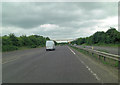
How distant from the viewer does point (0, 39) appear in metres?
36.2

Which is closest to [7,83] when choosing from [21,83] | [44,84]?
[21,83]

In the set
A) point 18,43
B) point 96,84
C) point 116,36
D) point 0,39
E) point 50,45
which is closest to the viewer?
point 96,84

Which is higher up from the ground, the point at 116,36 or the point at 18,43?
the point at 116,36

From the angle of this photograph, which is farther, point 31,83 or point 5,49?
point 5,49

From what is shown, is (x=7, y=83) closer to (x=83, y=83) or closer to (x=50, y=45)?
(x=83, y=83)

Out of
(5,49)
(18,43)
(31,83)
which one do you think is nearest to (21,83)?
(31,83)

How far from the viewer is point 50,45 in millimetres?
32688

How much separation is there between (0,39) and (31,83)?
35.4m

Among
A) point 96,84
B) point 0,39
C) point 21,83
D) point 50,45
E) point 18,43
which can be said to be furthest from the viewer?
point 18,43

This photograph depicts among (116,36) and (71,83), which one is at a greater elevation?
(116,36)

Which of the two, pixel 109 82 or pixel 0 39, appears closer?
pixel 109 82

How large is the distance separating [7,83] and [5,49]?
3117 cm

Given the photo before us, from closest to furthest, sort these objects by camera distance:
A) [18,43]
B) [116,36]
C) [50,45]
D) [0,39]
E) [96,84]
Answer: [96,84] → [50,45] → [0,39] → [18,43] → [116,36]

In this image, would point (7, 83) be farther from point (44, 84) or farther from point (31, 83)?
point (44, 84)
